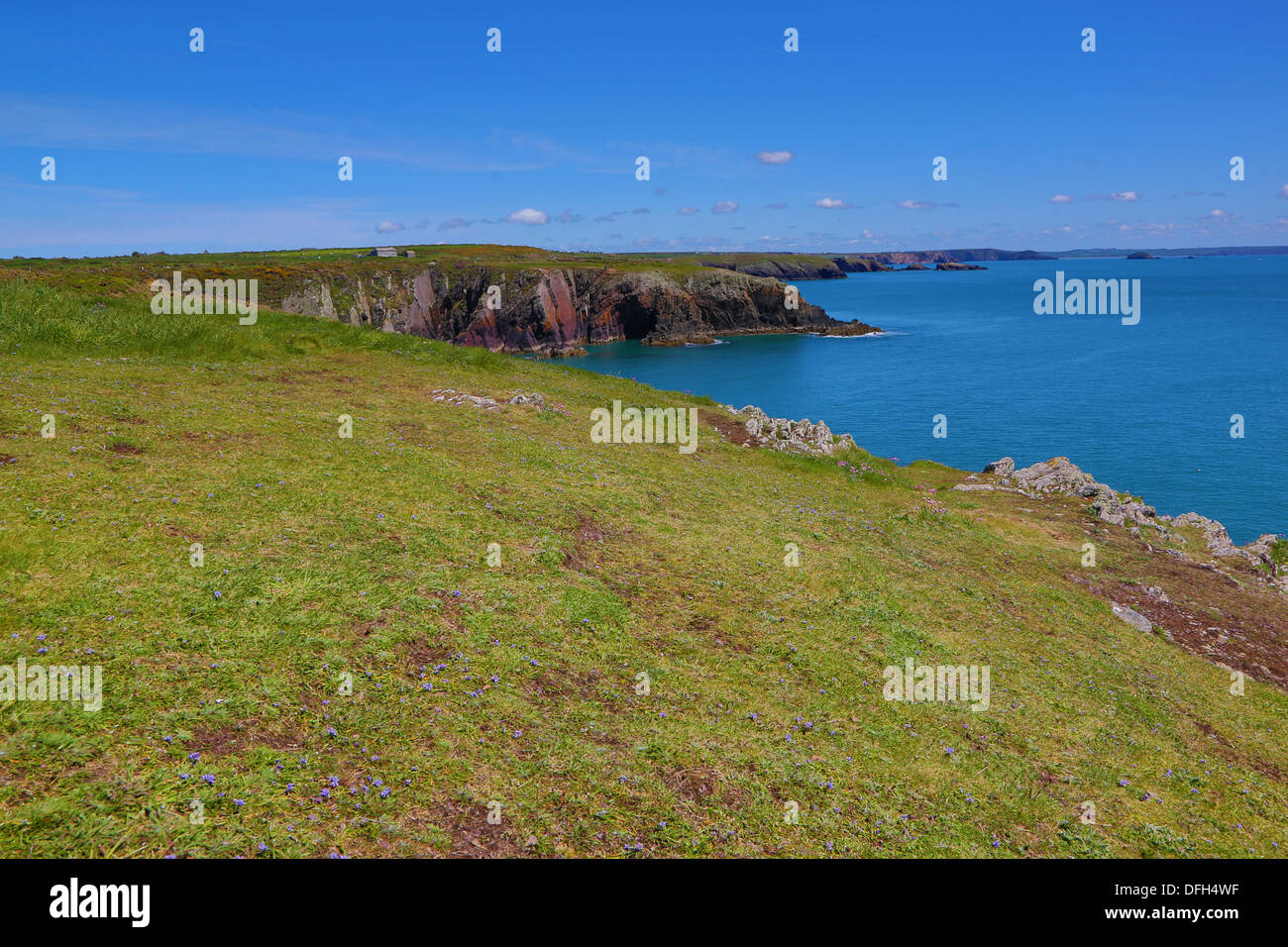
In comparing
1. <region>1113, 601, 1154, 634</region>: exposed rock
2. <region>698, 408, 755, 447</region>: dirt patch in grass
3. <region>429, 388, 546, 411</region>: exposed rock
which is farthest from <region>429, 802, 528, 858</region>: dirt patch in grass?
<region>698, 408, 755, 447</region>: dirt patch in grass

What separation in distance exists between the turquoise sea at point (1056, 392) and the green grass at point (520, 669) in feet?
144

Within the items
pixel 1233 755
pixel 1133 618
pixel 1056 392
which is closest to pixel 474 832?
pixel 1233 755

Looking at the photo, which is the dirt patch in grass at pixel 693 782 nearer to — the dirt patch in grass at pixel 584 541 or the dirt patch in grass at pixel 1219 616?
the dirt patch in grass at pixel 584 541

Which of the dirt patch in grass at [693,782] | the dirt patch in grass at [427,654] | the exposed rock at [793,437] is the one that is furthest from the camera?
the exposed rock at [793,437]

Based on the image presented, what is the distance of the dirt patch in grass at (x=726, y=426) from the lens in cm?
3434

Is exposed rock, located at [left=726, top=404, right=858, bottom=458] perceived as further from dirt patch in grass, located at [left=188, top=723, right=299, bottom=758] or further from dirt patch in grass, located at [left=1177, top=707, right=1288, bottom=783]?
dirt patch in grass, located at [left=188, top=723, right=299, bottom=758]

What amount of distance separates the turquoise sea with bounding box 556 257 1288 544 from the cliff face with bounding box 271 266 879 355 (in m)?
8.99

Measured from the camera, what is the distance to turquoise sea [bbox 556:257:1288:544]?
6031cm

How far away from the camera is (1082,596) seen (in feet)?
69.3

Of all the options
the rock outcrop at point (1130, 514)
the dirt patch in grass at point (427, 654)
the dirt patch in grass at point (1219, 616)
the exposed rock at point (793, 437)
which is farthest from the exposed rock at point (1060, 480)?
the dirt patch in grass at point (427, 654)

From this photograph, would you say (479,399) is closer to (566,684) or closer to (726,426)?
(726,426)

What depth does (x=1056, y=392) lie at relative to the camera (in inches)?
3745
